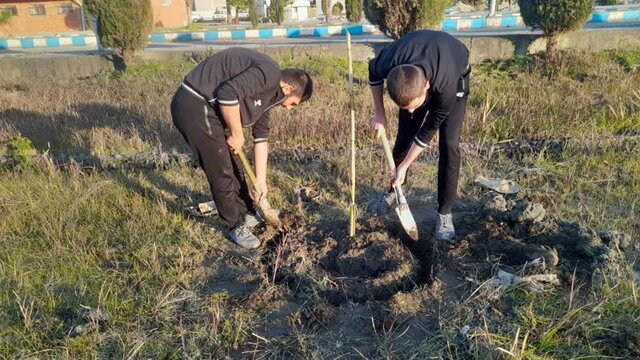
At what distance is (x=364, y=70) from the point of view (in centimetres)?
865

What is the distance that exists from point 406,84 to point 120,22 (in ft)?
26.9

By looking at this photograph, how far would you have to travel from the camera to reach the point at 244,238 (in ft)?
11.4

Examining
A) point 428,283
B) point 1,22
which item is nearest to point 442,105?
point 428,283

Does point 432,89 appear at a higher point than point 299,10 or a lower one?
lower

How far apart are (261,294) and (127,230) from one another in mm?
1372

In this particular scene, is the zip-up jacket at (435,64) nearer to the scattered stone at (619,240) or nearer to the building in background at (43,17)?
the scattered stone at (619,240)

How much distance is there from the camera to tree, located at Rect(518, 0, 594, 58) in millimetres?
7688

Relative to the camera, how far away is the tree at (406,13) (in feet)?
25.7

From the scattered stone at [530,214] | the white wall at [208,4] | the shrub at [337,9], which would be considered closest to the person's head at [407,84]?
the scattered stone at [530,214]

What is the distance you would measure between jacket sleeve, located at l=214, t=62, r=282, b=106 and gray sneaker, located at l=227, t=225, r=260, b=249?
41.4 inches

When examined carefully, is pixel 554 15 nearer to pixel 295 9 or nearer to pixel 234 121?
pixel 234 121

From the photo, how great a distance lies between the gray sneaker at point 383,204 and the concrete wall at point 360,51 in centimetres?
597

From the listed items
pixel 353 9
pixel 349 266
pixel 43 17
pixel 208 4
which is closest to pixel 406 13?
pixel 349 266

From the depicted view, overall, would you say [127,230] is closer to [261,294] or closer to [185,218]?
[185,218]
